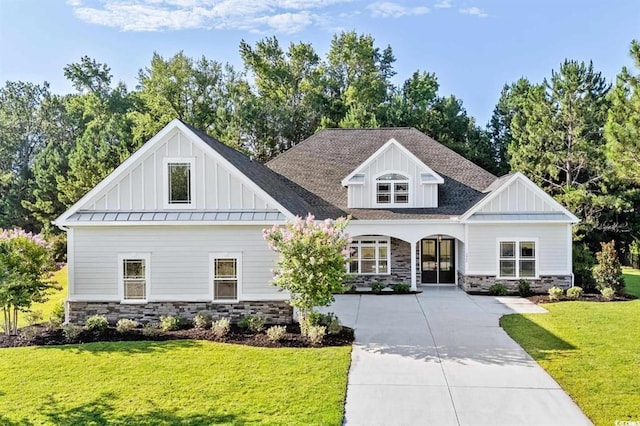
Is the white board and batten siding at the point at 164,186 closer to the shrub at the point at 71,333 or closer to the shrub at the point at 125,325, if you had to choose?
the shrub at the point at 125,325

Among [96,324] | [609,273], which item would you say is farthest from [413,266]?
[96,324]

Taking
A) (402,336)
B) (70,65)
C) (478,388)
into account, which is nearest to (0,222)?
(70,65)

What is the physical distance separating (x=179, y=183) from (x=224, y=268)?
2720 mm

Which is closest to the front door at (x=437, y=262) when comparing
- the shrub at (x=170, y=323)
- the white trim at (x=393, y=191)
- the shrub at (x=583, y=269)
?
the white trim at (x=393, y=191)

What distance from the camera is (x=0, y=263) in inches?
430

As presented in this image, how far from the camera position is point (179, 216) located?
41.5ft

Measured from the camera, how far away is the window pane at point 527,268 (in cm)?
1745

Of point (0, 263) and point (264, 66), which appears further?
point (264, 66)

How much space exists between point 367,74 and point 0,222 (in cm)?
3230

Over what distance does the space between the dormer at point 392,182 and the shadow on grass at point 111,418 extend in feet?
45.6

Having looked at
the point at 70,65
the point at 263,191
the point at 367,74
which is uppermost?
the point at 70,65

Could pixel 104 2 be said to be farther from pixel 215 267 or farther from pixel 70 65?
pixel 70 65

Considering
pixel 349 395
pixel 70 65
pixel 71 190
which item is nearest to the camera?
pixel 349 395

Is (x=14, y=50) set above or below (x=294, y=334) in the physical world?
above
